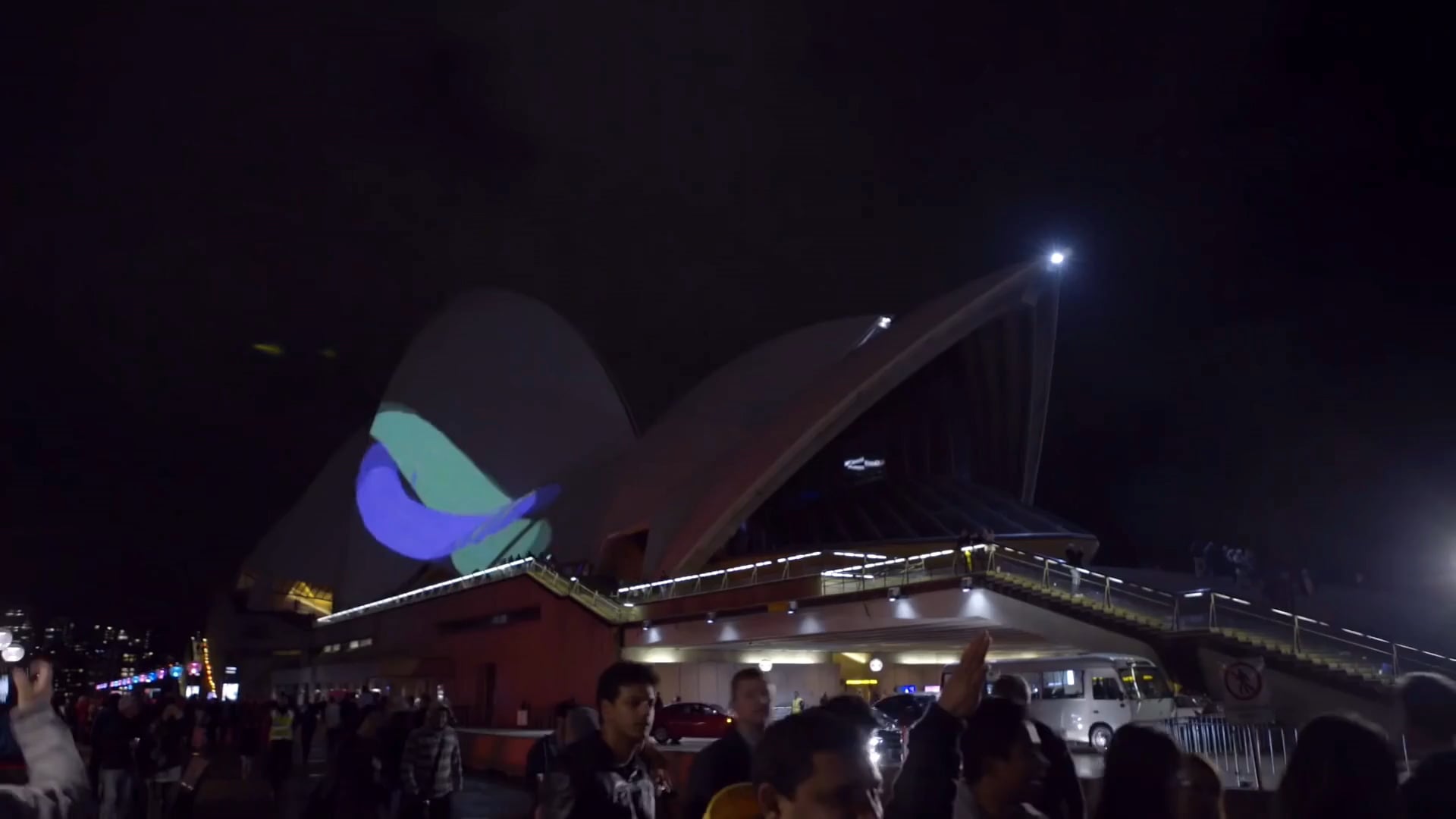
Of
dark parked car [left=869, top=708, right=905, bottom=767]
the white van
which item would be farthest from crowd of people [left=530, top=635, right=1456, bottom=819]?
the white van

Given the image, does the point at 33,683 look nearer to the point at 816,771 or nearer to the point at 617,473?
the point at 816,771

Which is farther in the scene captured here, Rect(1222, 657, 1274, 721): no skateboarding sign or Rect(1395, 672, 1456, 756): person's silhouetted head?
Rect(1222, 657, 1274, 721): no skateboarding sign

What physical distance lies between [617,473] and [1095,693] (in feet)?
64.8

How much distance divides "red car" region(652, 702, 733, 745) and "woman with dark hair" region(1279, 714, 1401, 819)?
53.3ft

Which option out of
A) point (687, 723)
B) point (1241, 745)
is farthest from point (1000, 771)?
point (687, 723)

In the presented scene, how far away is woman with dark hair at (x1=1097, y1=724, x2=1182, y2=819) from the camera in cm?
261

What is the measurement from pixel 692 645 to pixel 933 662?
595cm

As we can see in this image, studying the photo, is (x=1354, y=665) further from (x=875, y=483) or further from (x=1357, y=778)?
(x=875, y=483)

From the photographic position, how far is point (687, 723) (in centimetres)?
1827

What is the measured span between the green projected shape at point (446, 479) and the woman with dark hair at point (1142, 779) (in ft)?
111

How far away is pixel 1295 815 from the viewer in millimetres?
2418

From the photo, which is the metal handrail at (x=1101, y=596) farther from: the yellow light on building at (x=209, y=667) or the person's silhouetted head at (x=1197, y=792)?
the yellow light on building at (x=209, y=667)

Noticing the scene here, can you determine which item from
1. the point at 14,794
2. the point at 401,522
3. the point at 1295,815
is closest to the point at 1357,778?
the point at 1295,815

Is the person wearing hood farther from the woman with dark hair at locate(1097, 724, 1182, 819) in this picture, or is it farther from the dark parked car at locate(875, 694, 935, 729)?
the dark parked car at locate(875, 694, 935, 729)
